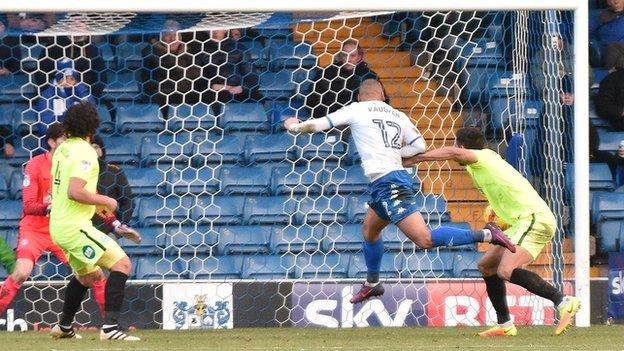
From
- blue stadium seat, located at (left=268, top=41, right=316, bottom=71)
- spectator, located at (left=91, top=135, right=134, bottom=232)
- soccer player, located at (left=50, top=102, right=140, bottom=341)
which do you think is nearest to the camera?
soccer player, located at (left=50, top=102, right=140, bottom=341)

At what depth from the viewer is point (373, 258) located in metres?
9.84

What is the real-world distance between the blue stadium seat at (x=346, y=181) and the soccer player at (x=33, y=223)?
2.33 meters

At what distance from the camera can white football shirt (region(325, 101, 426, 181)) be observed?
9.37 meters

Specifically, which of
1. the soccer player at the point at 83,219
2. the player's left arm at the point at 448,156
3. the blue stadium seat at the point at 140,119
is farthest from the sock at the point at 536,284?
the blue stadium seat at the point at 140,119

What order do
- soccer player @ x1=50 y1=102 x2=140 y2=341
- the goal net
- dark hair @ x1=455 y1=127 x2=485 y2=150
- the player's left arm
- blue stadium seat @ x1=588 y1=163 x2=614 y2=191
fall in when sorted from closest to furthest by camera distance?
soccer player @ x1=50 y1=102 x2=140 y2=341 < the player's left arm < dark hair @ x1=455 y1=127 x2=485 y2=150 < the goal net < blue stadium seat @ x1=588 y1=163 x2=614 y2=191

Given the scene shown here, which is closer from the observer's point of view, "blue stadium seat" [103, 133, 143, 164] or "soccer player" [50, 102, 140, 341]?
"soccer player" [50, 102, 140, 341]

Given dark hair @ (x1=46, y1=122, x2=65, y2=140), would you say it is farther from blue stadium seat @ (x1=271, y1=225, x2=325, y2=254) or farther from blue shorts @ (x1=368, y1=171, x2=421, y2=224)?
blue shorts @ (x1=368, y1=171, x2=421, y2=224)

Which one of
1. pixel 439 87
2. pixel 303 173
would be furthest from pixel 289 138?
pixel 439 87

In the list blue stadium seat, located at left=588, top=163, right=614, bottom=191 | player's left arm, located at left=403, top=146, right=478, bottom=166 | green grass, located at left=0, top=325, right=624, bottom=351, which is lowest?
green grass, located at left=0, top=325, right=624, bottom=351

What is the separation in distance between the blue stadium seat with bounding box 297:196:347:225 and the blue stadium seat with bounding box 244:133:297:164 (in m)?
0.42

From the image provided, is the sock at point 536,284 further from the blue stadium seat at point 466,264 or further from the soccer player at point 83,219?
the soccer player at point 83,219

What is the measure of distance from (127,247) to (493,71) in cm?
342

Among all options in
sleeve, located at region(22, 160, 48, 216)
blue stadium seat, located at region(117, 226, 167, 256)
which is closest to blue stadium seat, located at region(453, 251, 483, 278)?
blue stadium seat, located at region(117, 226, 167, 256)

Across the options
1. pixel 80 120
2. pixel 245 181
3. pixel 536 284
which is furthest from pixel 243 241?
pixel 536 284
